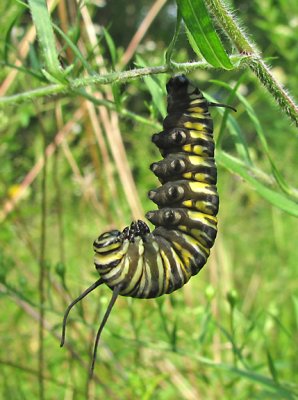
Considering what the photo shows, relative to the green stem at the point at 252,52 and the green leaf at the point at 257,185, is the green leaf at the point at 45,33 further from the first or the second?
the green leaf at the point at 257,185

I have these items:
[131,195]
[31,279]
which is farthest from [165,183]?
[31,279]

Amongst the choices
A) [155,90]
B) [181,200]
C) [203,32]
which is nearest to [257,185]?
[181,200]

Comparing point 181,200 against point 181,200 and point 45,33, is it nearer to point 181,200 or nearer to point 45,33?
point 181,200

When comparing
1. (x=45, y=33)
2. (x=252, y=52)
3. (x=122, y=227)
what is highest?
(x=122, y=227)

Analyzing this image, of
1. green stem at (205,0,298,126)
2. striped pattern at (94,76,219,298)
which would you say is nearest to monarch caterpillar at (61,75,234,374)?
striped pattern at (94,76,219,298)

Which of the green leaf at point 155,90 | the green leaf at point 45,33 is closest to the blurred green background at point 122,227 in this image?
the green leaf at point 155,90

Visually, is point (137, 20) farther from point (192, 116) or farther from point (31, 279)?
point (192, 116)
